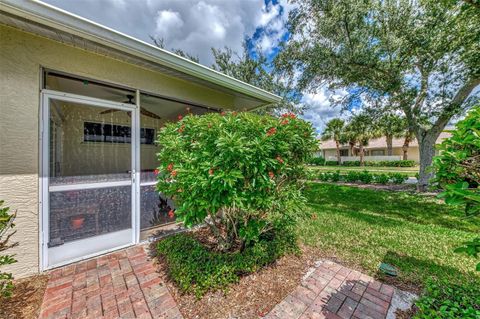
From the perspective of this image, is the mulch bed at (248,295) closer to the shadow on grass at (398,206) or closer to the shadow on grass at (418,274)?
the shadow on grass at (418,274)

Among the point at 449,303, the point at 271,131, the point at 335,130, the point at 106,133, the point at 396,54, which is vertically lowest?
the point at 449,303

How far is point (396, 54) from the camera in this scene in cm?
700

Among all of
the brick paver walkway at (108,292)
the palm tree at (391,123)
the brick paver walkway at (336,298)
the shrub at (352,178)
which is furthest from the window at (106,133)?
the shrub at (352,178)

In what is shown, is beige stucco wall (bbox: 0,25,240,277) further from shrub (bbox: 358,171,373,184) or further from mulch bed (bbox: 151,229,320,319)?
shrub (bbox: 358,171,373,184)

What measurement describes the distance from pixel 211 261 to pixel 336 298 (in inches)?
64.7

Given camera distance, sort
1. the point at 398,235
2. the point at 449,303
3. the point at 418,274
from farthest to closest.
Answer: the point at 398,235 → the point at 418,274 → the point at 449,303

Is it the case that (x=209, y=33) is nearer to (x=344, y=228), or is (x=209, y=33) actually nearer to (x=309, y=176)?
(x=309, y=176)

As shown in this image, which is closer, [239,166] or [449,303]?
[449,303]

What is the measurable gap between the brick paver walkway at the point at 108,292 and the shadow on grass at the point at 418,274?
115 inches

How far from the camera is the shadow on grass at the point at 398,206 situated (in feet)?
17.0

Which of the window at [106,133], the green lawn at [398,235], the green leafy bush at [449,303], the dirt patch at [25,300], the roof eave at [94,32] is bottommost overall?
the dirt patch at [25,300]

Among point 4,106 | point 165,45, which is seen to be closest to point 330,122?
point 165,45

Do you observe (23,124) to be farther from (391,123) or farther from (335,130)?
(335,130)

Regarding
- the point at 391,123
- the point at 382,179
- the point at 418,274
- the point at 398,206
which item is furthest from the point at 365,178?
the point at 418,274
